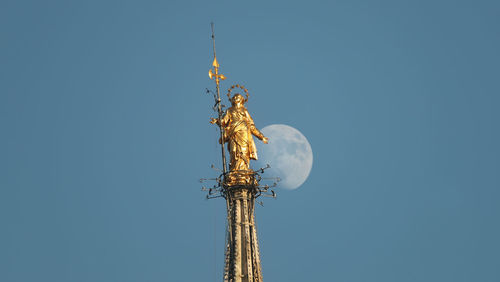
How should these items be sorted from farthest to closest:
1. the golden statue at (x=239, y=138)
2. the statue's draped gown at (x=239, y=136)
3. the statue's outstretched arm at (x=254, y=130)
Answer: the statue's outstretched arm at (x=254, y=130) < the statue's draped gown at (x=239, y=136) < the golden statue at (x=239, y=138)

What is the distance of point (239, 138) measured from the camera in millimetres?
85625

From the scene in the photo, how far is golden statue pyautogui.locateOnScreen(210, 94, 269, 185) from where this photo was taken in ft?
276

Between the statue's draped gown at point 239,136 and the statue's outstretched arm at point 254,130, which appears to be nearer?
the statue's draped gown at point 239,136

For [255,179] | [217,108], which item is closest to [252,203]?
[255,179]

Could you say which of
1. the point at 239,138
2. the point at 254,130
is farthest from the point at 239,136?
the point at 254,130

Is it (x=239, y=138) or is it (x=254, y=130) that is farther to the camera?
(x=254, y=130)

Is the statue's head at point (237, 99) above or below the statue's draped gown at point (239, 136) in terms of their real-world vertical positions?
above

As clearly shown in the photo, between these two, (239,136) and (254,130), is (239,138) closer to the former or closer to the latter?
(239,136)

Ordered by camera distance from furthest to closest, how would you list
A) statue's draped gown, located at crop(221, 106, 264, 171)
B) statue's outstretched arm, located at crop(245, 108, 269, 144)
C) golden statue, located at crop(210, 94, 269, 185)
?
statue's outstretched arm, located at crop(245, 108, 269, 144), statue's draped gown, located at crop(221, 106, 264, 171), golden statue, located at crop(210, 94, 269, 185)

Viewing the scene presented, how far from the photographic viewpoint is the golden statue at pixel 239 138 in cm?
8419

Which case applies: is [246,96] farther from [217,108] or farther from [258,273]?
[258,273]

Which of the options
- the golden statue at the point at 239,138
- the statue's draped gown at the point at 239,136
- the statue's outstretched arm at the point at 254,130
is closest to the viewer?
the golden statue at the point at 239,138

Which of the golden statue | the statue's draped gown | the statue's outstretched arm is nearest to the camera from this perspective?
the golden statue

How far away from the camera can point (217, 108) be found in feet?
285
